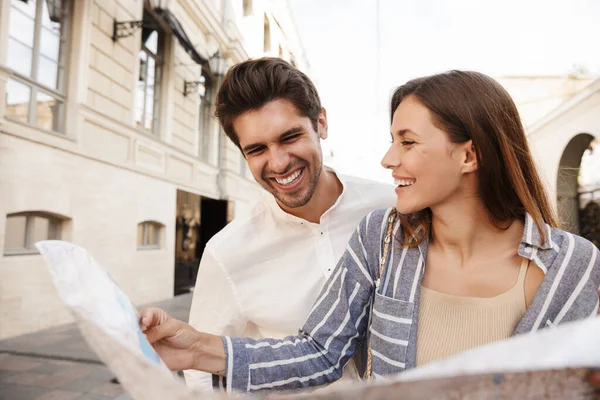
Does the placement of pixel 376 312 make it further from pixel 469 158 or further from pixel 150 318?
pixel 150 318

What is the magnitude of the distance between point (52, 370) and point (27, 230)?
A: 2355mm

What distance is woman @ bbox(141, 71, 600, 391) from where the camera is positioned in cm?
127

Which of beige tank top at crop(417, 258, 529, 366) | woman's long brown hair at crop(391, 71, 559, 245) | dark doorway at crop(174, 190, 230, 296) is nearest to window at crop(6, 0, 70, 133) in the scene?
dark doorway at crop(174, 190, 230, 296)

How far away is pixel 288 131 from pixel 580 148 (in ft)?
34.8

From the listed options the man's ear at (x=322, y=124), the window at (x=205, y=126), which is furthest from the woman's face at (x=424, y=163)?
the window at (x=205, y=126)

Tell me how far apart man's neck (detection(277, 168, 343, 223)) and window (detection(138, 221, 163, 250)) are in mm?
6999

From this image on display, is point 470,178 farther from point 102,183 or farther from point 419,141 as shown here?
point 102,183

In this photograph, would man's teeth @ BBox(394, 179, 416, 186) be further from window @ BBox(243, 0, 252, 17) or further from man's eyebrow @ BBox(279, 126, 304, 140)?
window @ BBox(243, 0, 252, 17)

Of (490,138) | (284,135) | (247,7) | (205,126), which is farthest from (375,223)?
(247,7)

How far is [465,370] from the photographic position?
1.51ft

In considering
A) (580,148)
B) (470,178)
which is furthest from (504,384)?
(580,148)

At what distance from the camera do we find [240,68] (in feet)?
7.76

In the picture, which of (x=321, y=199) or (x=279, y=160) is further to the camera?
(x=321, y=199)

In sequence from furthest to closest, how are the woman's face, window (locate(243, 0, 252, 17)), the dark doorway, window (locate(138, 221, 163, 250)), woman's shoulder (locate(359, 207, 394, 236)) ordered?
window (locate(243, 0, 252, 17)) → the dark doorway → window (locate(138, 221, 163, 250)) → woman's shoulder (locate(359, 207, 394, 236)) → the woman's face
